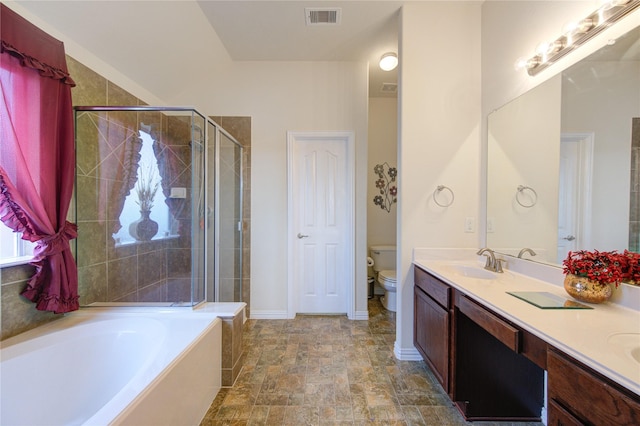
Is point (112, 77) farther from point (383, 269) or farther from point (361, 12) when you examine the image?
point (383, 269)

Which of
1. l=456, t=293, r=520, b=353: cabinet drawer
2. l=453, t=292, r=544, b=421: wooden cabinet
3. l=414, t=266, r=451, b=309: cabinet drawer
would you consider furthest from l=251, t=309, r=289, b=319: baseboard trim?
l=456, t=293, r=520, b=353: cabinet drawer

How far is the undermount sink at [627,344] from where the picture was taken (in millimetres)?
716

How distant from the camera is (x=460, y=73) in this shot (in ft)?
6.59

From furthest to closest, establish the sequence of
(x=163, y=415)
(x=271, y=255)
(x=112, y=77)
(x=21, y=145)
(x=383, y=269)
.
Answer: (x=383, y=269) < (x=271, y=255) < (x=112, y=77) < (x=21, y=145) < (x=163, y=415)

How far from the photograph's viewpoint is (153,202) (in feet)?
7.00

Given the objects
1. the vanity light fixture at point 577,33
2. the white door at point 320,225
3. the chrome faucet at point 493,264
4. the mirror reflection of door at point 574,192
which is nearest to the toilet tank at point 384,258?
the white door at point 320,225

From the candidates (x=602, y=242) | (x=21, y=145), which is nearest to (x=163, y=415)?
(x=21, y=145)

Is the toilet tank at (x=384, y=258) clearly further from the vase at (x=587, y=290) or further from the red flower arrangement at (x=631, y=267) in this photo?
the red flower arrangement at (x=631, y=267)

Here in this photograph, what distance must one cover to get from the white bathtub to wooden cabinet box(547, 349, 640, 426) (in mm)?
1432

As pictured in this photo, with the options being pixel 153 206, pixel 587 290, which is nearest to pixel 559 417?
pixel 587 290

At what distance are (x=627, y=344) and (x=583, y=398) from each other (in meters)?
0.24

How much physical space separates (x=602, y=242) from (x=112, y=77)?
10.8ft

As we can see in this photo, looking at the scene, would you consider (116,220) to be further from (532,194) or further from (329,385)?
(532,194)

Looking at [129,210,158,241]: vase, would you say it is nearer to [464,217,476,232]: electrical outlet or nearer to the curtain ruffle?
the curtain ruffle
